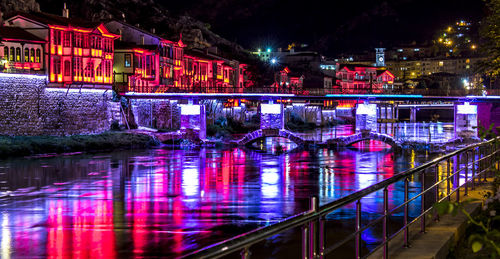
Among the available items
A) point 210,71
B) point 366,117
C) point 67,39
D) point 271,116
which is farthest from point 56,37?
point 210,71

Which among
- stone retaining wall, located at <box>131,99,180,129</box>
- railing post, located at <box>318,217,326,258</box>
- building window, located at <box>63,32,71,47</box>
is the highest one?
building window, located at <box>63,32,71,47</box>

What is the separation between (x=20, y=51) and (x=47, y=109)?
6.07 metres

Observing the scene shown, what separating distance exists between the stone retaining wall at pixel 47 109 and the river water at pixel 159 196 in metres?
7.49

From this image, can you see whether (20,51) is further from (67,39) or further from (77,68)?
(77,68)

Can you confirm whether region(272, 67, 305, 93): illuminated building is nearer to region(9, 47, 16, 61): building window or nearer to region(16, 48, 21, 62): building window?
region(16, 48, 21, 62): building window

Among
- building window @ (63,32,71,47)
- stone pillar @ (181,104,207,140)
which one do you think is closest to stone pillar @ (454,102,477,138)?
stone pillar @ (181,104,207,140)

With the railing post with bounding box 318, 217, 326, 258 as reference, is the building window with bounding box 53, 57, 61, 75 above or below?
above

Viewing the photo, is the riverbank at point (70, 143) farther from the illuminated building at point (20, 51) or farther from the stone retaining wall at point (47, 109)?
the illuminated building at point (20, 51)

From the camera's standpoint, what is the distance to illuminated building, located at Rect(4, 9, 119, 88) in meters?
55.8

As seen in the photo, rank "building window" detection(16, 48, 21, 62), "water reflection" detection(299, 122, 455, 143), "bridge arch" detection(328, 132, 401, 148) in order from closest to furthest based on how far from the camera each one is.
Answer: "building window" detection(16, 48, 21, 62) → "bridge arch" detection(328, 132, 401, 148) → "water reflection" detection(299, 122, 455, 143)

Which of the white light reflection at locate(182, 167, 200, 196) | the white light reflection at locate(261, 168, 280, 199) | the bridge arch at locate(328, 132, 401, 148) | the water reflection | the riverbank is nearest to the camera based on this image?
the white light reflection at locate(261, 168, 280, 199)

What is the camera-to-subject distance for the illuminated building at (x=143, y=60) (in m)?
67.1

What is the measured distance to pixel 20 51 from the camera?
2098 inches

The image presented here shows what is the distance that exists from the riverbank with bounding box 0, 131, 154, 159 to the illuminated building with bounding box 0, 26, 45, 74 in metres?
6.99
